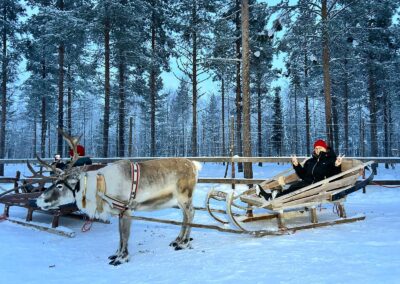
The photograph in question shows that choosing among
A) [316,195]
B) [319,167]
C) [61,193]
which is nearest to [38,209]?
[61,193]

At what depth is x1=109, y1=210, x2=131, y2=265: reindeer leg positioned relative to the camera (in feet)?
17.5

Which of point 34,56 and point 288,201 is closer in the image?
point 288,201

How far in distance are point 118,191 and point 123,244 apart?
78cm

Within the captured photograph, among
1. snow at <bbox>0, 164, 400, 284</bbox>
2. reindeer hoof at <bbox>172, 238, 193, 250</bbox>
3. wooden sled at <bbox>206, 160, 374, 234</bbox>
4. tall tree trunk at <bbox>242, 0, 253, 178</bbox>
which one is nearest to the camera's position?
snow at <bbox>0, 164, 400, 284</bbox>

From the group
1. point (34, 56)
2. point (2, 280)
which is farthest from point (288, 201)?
point (34, 56)

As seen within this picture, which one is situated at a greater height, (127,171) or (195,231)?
(127,171)

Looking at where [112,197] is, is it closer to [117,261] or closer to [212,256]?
[117,261]

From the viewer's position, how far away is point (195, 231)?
720 centimetres

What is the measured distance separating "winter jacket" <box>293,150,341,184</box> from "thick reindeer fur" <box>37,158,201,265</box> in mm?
2522

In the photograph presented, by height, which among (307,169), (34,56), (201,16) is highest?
(201,16)

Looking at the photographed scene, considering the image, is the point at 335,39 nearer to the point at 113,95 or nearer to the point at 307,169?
the point at 307,169

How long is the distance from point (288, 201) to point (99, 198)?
3123 millimetres

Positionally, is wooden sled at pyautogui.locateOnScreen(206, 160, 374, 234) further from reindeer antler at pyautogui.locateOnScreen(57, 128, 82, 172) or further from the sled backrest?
reindeer antler at pyautogui.locateOnScreen(57, 128, 82, 172)

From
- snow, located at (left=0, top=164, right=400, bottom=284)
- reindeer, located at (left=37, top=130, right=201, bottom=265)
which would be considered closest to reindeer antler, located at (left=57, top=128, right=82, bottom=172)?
reindeer, located at (left=37, top=130, right=201, bottom=265)
